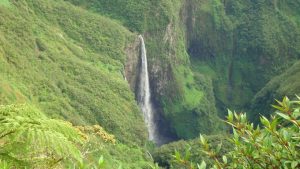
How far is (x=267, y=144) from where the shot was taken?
477 centimetres

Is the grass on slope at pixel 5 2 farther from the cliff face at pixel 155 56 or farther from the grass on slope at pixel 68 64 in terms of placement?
the cliff face at pixel 155 56

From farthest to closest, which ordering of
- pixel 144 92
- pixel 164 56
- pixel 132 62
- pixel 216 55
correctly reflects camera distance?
pixel 216 55 → pixel 164 56 → pixel 144 92 → pixel 132 62

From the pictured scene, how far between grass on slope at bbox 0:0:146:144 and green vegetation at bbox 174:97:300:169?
22.2 m

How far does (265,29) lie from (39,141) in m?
75.6

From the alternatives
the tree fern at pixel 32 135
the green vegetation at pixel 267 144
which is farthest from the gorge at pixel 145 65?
the green vegetation at pixel 267 144

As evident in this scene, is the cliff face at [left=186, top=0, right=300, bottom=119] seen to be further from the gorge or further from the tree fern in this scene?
the tree fern

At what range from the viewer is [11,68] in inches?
1352

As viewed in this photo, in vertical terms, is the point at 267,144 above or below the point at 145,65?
above

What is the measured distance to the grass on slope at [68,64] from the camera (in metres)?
34.9

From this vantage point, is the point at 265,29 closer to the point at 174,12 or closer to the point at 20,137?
the point at 174,12

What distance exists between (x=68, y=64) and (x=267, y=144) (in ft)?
131

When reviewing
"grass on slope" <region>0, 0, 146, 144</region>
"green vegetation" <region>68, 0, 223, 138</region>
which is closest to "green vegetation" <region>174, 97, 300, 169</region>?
"grass on slope" <region>0, 0, 146, 144</region>

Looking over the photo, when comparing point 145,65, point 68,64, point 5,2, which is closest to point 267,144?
point 68,64

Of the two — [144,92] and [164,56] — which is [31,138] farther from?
[164,56]
